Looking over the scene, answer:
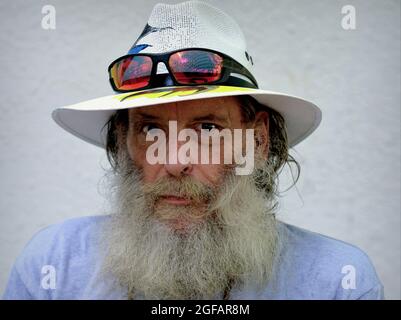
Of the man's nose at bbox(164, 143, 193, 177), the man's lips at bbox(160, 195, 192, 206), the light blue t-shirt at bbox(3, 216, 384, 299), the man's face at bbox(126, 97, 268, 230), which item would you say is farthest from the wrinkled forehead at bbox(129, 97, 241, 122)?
the light blue t-shirt at bbox(3, 216, 384, 299)

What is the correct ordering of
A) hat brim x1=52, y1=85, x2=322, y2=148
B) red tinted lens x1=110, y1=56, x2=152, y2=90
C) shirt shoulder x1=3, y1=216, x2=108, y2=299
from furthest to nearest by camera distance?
shirt shoulder x1=3, y1=216, x2=108, y2=299 < red tinted lens x1=110, y1=56, x2=152, y2=90 < hat brim x1=52, y1=85, x2=322, y2=148

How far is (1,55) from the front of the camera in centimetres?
217

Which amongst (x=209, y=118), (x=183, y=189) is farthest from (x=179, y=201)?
(x=209, y=118)

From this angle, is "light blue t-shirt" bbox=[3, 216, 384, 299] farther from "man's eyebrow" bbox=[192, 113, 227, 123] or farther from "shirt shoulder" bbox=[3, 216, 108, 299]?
"man's eyebrow" bbox=[192, 113, 227, 123]

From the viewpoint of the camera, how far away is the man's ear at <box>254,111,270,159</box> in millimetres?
1456

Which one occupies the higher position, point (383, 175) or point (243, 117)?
point (243, 117)

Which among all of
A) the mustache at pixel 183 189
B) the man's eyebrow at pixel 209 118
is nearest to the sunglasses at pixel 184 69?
the man's eyebrow at pixel 209 118

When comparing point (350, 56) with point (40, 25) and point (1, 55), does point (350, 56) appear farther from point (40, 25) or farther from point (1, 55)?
point (1, 55)

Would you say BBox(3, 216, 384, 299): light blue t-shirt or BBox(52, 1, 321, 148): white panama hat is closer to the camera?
BBox(52, 1, 321, 148): white panama hat

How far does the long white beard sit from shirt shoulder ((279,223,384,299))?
0.08 m

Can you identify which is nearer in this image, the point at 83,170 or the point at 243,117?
the point at 243,117

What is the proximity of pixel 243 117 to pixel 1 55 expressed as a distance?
1.42 m

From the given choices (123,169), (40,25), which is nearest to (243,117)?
(123,169)

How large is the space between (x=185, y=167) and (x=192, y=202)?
0.10 metres
